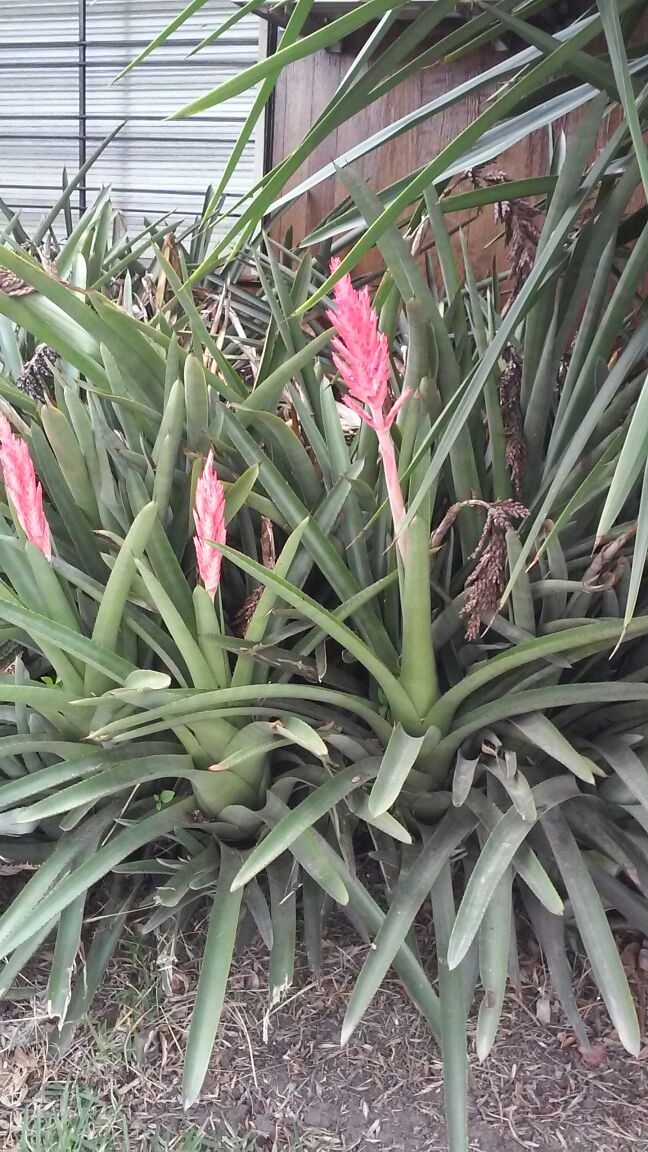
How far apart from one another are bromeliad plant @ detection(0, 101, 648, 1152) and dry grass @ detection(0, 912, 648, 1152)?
6 centimetres

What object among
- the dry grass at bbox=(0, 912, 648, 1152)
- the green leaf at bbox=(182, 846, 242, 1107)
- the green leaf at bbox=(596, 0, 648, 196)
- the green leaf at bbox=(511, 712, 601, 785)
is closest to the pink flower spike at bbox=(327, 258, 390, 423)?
the green leaf at bbox=(596, 0, 648, 196)

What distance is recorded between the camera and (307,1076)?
0.69 m

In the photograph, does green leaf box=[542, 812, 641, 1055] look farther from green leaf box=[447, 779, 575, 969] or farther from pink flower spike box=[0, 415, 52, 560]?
pink flower spike box=[0, 415, 52, 560]

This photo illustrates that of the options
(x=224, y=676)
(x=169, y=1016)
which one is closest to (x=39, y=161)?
(x=224, y=676)

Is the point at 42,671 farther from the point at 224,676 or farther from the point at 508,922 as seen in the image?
the point at 508,922

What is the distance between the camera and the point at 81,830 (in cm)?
71

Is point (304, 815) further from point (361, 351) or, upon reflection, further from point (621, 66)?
point (621, 66)

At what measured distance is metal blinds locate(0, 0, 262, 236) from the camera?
2.34 meters

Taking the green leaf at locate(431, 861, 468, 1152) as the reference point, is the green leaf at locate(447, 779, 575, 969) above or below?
above

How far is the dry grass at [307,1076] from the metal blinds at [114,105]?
217 cm

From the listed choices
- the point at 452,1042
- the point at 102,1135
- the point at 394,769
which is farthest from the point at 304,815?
the point at 102,1135

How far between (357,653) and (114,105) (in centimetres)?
259

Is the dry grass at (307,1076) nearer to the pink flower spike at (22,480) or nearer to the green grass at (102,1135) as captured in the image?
the green grass at (102,1135)

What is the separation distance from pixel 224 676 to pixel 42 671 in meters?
0.27
